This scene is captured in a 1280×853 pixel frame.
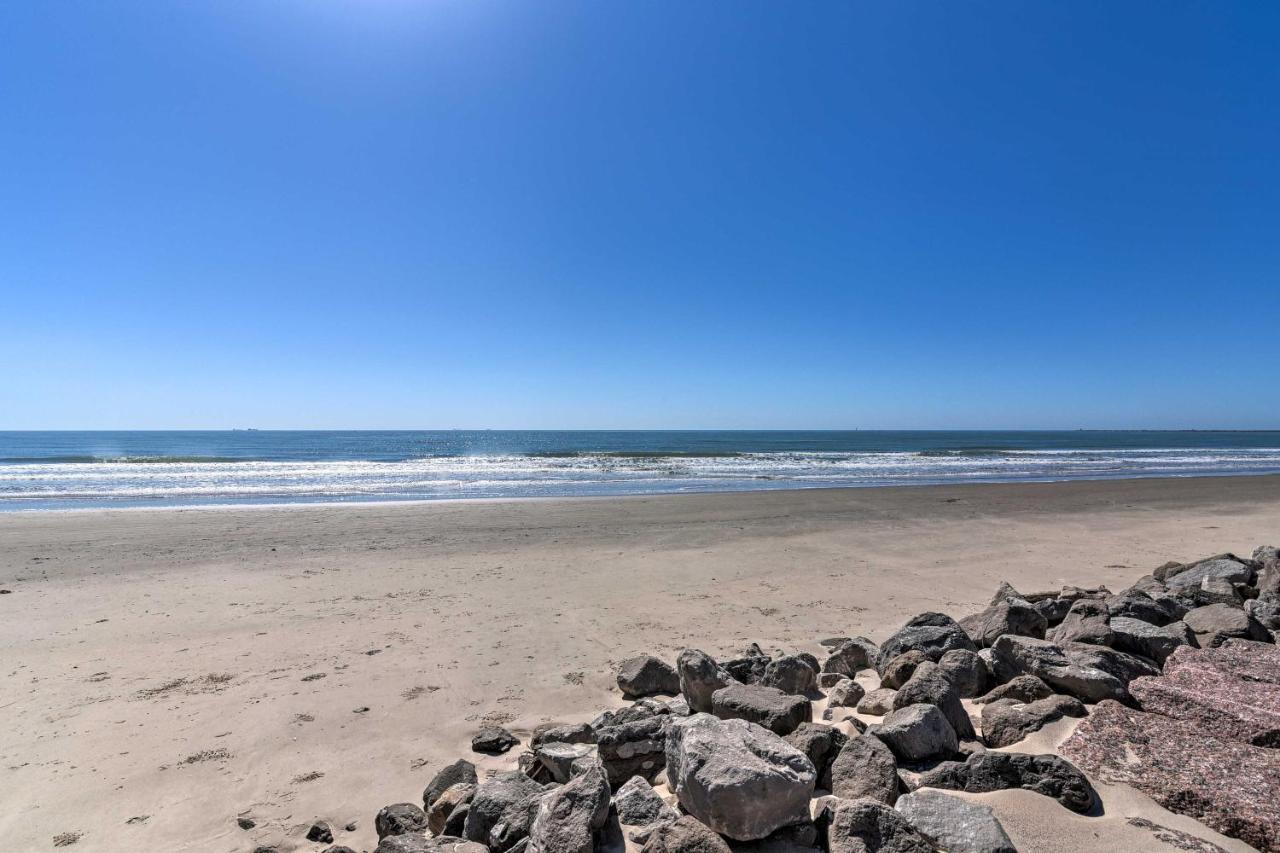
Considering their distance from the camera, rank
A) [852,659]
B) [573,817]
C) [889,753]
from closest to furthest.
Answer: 1. [573,817]
2. [889,753]
3. [852,659]

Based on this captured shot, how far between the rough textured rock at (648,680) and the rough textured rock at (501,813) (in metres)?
1.67

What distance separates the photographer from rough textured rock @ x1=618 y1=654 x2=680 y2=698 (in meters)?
4.39

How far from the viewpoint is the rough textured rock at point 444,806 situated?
2904mm

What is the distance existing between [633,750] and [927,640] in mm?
2457

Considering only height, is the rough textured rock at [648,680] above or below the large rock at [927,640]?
below

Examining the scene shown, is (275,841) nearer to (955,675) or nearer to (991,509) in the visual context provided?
(955,675)

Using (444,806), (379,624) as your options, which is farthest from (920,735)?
(379,624)

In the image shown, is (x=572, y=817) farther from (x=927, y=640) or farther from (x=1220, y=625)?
(x=1220, y=625)

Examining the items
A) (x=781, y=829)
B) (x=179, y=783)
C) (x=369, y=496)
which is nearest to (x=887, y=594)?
(x=781, y=829)

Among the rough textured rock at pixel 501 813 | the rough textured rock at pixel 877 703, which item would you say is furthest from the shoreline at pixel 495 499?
the rough textured rock at pixel 501 813

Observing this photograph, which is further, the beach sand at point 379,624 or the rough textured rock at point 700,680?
the rough textured rock at point 700,680

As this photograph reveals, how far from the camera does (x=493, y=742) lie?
370 cm

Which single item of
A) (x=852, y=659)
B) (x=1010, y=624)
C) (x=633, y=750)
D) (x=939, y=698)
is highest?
(x=939, y=698)

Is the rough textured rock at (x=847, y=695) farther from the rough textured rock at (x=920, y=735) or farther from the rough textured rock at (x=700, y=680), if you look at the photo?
the rough textured rock at (x=920, y=735)
